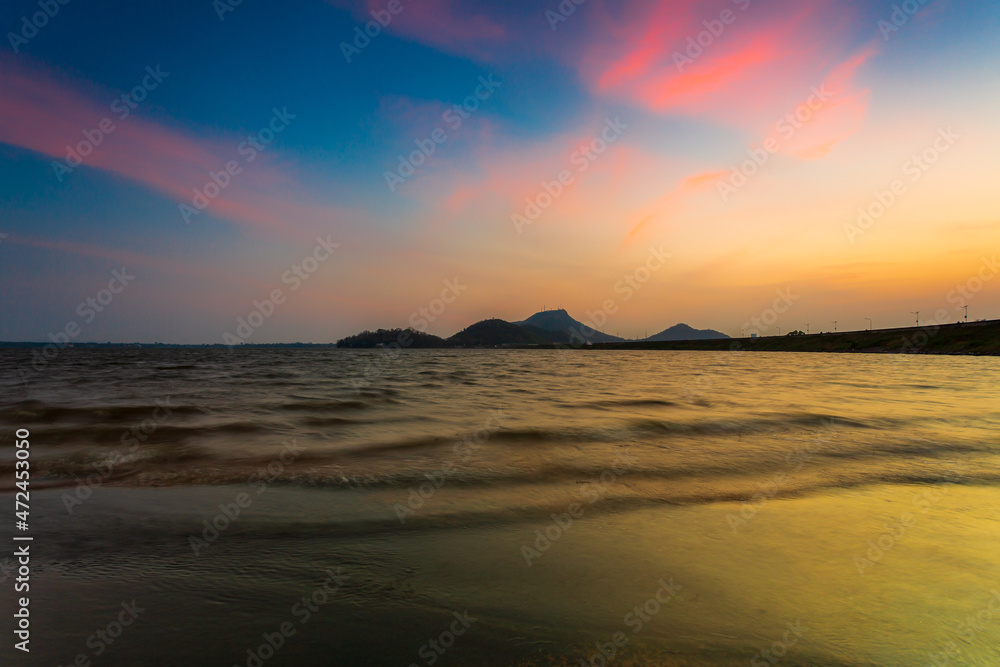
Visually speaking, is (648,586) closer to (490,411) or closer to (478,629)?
(478,629)

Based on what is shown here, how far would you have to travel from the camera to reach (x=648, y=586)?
3.91 metres

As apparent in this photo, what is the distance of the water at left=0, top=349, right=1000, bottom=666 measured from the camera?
10.3ft

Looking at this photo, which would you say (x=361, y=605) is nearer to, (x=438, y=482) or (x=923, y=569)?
(x=438, y=482)

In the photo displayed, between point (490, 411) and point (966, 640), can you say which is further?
point (490, 411)

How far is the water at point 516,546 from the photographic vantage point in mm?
3129

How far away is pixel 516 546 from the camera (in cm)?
479

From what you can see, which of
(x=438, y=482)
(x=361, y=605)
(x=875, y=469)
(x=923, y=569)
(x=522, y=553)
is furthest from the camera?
(x=875, y=469)

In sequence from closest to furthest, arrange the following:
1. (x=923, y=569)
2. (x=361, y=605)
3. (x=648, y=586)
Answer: (x=361, y=605) → (x=648, y=586) → (x=923, y=569)

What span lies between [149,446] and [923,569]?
12.7 metres

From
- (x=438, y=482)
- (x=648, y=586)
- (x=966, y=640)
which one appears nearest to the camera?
(x=966, y=640)

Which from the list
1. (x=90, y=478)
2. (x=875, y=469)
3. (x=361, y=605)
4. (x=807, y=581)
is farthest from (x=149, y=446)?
(x=875, y=469)

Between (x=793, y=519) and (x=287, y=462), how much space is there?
8.13 metres

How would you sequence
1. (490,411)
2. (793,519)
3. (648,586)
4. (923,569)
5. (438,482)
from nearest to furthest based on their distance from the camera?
(648,586) < (923,569) < (793,519) < (438,482) < (490,411)

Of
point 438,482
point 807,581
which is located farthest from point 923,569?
point 438,482
